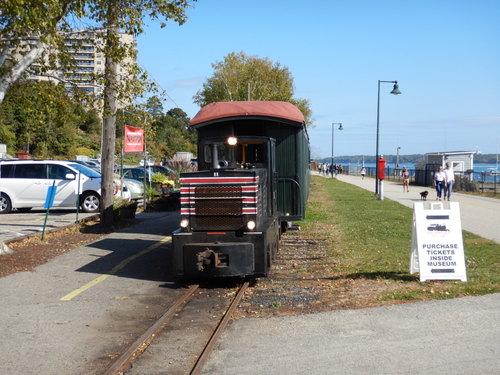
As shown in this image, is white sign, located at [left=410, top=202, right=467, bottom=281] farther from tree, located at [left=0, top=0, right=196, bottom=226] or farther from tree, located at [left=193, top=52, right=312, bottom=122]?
tree, located at [left=193, top=52, right=312, bottom=122]

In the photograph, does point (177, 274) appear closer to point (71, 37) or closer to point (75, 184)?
point (71, 37)

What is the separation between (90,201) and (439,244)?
45.2 feet

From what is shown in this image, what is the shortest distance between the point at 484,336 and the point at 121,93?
1031cm

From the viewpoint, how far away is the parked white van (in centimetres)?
2039

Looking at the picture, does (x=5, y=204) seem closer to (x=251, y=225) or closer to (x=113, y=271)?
(x=113, y=271)

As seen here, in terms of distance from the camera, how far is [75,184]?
20.3 m

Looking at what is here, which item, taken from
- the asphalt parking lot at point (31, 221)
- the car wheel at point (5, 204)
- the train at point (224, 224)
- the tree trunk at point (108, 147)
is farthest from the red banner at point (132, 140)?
the train at point (224, 224)

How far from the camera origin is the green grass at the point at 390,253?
29.2ft

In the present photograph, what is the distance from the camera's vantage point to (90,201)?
67.0 feet

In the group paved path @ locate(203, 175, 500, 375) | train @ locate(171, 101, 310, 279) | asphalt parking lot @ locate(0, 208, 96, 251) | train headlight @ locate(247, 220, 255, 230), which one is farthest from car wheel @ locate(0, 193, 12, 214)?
paved path @ locate(203, 175, 500, 375)

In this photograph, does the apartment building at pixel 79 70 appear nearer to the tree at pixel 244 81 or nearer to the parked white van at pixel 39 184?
the parked white van at pixel 39 184

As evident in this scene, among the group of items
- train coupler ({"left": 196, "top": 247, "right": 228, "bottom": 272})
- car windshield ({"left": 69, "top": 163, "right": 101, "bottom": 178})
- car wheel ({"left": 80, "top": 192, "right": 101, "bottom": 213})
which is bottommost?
train coupler ({"left": 196, "top": 247, "right": 228, "bottom": 272})

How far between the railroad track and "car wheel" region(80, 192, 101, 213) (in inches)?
460

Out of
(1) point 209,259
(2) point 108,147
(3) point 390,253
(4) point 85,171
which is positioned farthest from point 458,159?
(1) point 209,259
